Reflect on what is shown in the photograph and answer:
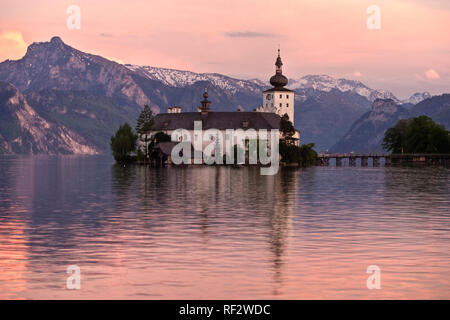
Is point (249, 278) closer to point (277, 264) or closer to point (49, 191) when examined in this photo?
point (277, 264)

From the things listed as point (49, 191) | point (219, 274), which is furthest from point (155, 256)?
point (49, 191)

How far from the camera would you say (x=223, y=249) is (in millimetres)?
34594

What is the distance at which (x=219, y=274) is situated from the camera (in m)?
28.0

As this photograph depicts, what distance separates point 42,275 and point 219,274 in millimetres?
6348

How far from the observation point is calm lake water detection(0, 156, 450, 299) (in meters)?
25.4

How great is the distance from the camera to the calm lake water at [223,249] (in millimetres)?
25438
